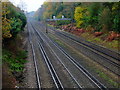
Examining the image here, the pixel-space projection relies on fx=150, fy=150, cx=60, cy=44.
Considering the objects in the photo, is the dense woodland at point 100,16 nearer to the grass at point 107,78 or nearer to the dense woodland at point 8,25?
the grass at point 107,78

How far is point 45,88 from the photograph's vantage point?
11.0 metres

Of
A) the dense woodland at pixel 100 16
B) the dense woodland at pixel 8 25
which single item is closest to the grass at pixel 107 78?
the dense woodland at pixel 8 25

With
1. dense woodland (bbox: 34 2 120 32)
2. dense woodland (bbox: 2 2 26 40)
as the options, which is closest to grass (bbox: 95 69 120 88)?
dense woodland (bbox: 2 2 26 40)

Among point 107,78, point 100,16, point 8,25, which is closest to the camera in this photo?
point 107,78

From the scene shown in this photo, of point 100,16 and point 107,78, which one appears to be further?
point 100,16

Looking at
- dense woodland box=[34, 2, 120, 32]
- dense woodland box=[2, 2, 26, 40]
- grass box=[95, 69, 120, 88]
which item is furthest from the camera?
dense woodland box=[34, 2, 120, 32]

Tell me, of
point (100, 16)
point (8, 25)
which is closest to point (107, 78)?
point (8, 25)

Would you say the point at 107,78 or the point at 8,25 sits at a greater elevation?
the point at 8,25

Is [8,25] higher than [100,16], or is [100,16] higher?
[100,16]

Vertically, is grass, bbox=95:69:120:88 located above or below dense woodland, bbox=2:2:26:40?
below

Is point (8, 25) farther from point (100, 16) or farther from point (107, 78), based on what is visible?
point (100, 16)

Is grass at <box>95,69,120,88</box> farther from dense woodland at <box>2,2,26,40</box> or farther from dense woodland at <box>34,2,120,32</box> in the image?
dense woodland at <box>34,2,120,32</box>

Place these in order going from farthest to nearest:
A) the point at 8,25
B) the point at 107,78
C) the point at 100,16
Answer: the point at 100,16 < the point at 8,25 < the point at 107,78

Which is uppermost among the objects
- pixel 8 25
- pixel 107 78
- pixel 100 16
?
pixel 100 16
